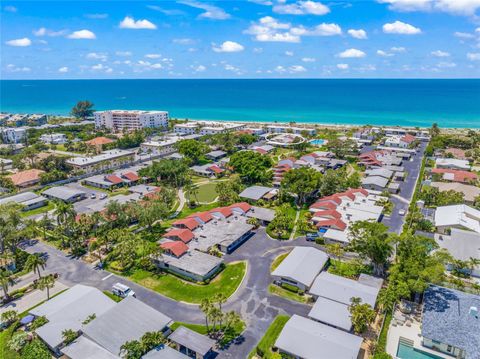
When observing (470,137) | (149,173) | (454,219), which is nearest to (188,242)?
(149,173)

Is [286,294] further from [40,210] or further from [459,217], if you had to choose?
[40,210]

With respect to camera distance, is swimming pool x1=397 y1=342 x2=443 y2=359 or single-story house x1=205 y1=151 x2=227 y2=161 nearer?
swimming pool x1=397 y1=342 x2=443 y2=359

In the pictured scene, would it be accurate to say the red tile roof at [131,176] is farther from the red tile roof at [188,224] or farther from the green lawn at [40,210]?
the red tile roof at [188,224]

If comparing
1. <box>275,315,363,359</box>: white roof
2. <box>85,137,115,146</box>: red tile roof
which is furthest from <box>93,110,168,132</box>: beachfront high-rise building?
<box>275,315,363,359</box>: white roof

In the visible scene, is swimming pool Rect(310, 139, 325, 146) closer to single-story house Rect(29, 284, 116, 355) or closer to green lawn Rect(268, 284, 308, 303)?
green lawn Rect(268, 284, 308, 303)

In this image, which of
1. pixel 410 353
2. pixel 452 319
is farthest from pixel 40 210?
pixel 452 319

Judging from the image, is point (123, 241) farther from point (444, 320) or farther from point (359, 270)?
point (444, 320)
